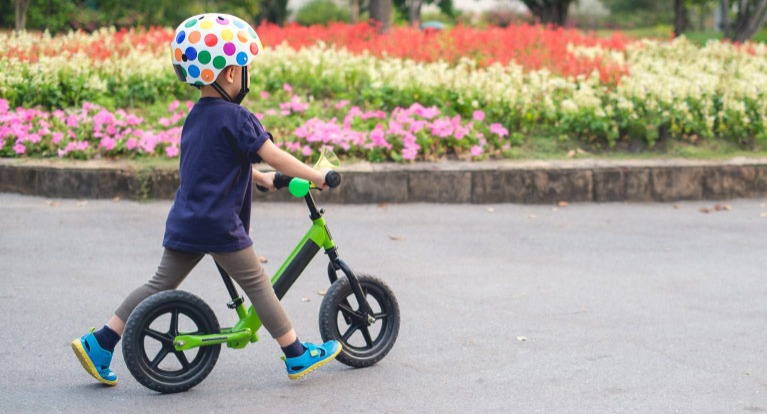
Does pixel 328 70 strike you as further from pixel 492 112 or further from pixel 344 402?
pixel 344 402

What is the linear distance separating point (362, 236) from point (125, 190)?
213 centimetres

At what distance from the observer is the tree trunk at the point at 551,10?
27141 millimetres

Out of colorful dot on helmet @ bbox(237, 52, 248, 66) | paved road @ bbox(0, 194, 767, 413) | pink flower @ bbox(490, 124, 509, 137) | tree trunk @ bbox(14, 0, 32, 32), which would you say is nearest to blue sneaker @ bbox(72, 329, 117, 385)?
paved road @ bbox(0, 194, 767, 413)

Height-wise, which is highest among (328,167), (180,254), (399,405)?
(328,167)

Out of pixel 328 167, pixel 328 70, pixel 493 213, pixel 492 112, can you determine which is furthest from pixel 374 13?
pixel 328 167

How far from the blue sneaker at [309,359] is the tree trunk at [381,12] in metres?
10.4

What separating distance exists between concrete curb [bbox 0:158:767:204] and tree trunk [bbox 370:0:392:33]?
6.13m

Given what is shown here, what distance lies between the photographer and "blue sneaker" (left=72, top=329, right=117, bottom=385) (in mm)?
4160

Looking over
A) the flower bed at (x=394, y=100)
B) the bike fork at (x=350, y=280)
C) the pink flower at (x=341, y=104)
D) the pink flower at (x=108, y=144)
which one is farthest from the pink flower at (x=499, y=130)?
the bike fork at (x=350, y=280)

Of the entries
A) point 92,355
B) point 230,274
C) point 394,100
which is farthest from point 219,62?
point 394,100

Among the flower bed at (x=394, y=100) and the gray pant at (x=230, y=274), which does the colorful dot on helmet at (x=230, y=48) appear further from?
the flower bed at (x=394, y=100)

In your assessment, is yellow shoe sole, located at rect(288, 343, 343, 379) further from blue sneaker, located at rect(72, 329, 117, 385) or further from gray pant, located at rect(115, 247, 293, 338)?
blue sneaker, located at rect(72, 329, 117, 385)

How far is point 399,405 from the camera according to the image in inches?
165

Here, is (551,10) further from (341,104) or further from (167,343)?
(167,343)
